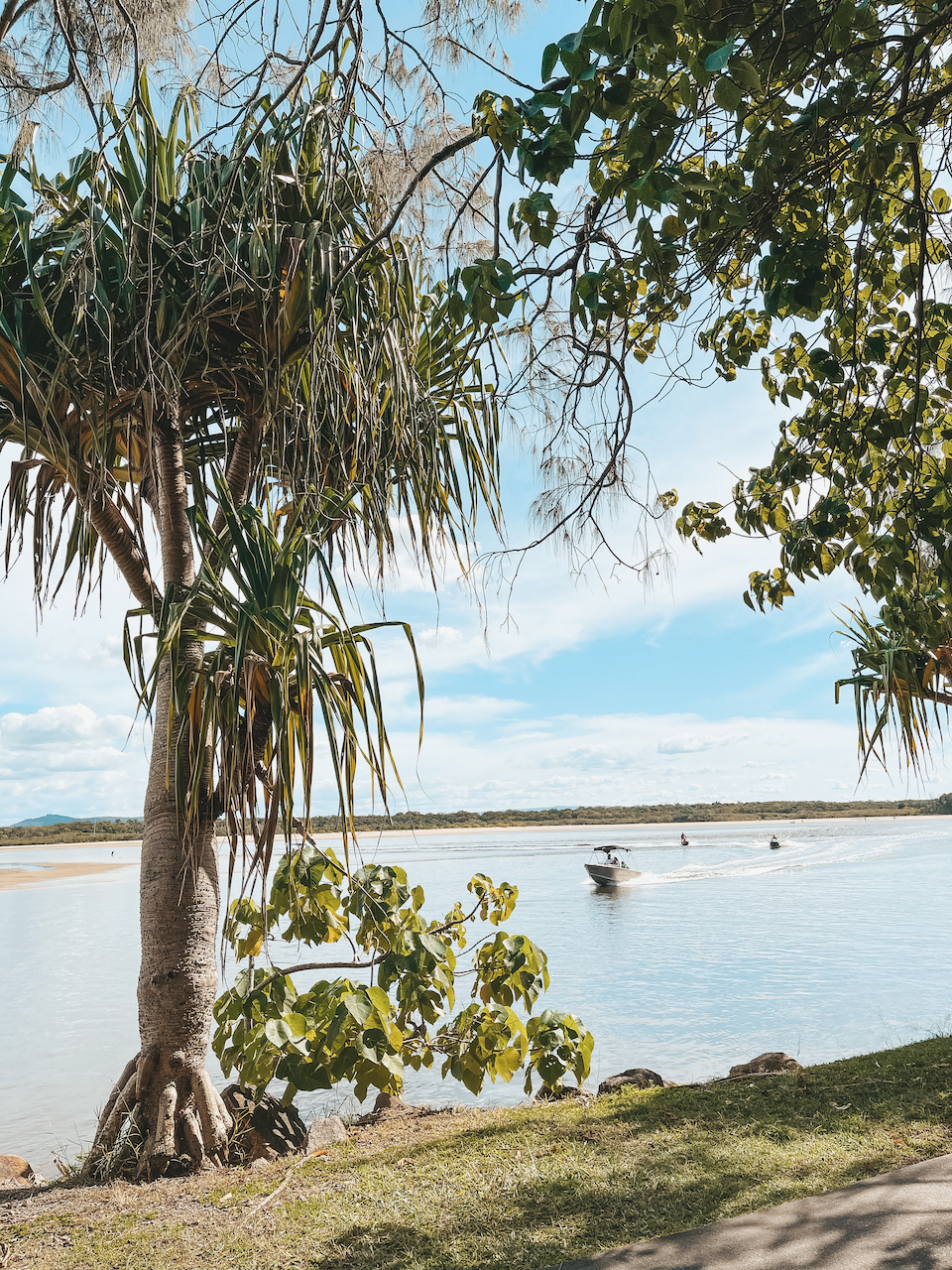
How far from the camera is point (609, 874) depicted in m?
19.9

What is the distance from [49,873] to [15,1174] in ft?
87.7

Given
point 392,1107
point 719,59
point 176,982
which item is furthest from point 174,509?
point 392,1107

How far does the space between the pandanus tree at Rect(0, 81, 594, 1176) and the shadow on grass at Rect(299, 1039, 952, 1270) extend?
109cm

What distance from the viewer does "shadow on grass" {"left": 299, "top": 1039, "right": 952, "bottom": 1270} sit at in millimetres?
2391

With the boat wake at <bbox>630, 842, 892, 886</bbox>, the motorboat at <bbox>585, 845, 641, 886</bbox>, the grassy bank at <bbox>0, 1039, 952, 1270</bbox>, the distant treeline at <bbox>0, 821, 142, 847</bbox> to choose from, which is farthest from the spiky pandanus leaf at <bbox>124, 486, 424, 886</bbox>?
the distant treeline at <bbox>0, 821, 142, 847</bbox>

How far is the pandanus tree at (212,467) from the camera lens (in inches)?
119

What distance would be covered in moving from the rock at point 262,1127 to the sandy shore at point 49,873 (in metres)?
21.4

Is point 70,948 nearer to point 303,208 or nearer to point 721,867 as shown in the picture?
point 303,208

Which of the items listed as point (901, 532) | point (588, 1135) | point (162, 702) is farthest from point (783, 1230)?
point (162, 702)

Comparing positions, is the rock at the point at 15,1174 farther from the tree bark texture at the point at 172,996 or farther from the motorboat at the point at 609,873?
the motorboat at the point at 609,873

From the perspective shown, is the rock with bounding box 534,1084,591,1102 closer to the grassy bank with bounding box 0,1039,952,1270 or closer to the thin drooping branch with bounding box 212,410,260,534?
the grassy bank with bounding box 0,1039,952,1270

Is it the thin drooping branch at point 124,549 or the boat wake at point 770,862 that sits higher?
the thin drooping branch at point 124,549

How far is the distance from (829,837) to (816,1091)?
3989 cm

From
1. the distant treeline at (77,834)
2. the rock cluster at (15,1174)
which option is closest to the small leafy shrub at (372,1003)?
the rock cluster at (15,1174)
